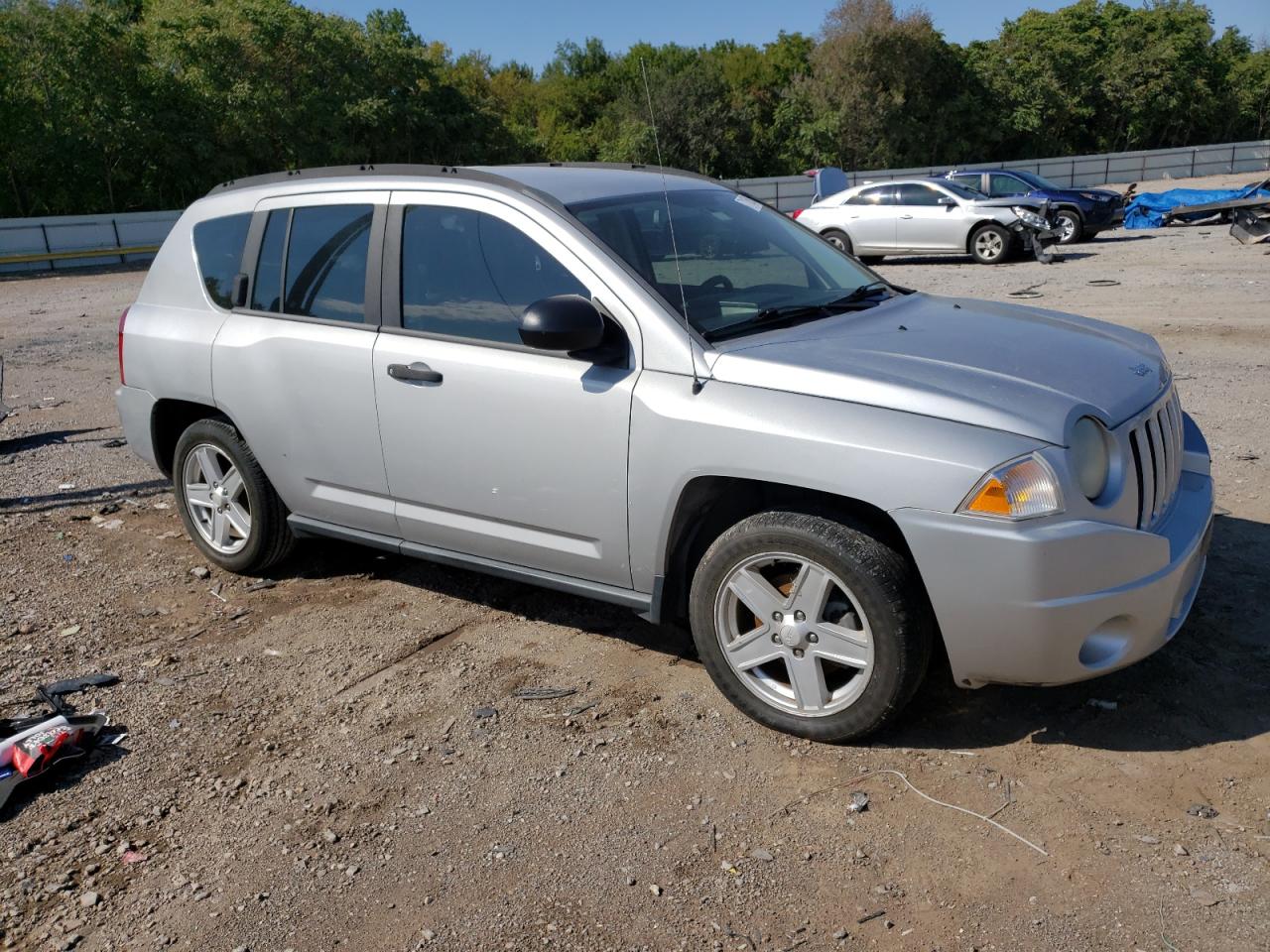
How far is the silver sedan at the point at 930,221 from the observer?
19078 millimetres

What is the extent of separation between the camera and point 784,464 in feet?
11.7

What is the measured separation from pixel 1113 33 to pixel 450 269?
2774 inches

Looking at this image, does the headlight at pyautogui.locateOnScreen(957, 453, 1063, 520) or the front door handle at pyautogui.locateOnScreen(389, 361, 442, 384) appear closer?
the headlight at pyautogui.locateOnScreen(957, 453, 1063, 520)

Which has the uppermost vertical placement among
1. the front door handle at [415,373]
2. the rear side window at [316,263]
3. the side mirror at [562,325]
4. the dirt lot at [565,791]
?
the rear side window at [316,263]

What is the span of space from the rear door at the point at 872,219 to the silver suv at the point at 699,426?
15765mm

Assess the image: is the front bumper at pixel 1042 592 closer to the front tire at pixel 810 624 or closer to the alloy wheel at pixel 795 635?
the front tire at pixel 810 624

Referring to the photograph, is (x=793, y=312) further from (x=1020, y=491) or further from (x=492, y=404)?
(x=1020, y=491)

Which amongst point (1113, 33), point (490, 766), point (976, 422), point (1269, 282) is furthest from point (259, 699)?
point (1113, 33)

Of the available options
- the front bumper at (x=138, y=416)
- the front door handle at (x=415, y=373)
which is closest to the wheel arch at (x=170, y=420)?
the front bumper at (x=138, y=416)

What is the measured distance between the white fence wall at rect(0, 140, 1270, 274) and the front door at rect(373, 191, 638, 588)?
16.5 metres

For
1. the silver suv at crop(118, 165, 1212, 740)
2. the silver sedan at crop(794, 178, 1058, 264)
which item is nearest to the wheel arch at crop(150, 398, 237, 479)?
the silver suv at crop(118, 165, 1212, 740)

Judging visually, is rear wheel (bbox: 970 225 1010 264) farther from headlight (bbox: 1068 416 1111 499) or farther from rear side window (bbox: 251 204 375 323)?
headlight (bbox: 1068 416 1111 499)

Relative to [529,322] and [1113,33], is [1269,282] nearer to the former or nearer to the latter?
[529,322]

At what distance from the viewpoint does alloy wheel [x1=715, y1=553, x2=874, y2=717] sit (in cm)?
359
